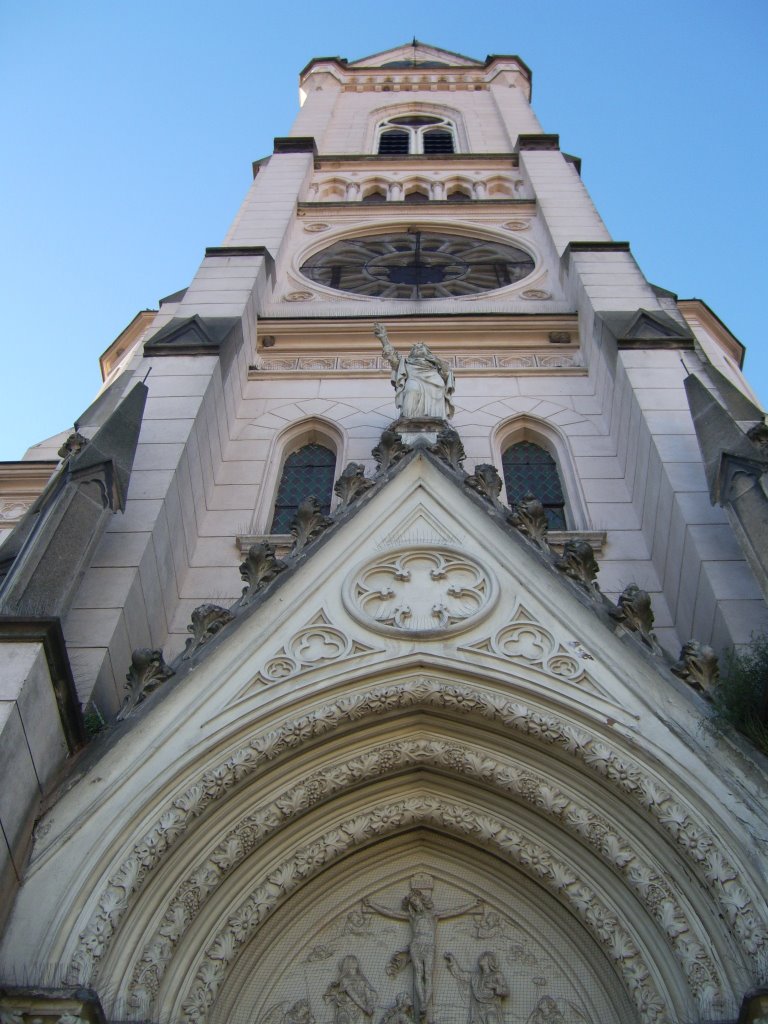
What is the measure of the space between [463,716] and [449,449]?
3.31m

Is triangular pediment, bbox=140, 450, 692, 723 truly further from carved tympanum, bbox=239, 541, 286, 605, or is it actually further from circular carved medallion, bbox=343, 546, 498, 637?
carved tympanum, bbox=239, 541, 286, 605

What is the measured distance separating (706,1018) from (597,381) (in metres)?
8.86

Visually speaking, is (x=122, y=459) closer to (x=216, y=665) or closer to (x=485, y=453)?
(x=216, y=665)

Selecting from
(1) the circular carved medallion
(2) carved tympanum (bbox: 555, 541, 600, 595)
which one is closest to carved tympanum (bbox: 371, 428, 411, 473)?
(1) the circular carved medallion

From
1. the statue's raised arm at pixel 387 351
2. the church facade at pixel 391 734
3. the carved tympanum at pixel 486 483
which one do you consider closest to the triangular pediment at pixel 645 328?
the church facade at pixel 391 734

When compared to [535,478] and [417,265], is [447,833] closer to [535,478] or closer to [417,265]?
[535,478]

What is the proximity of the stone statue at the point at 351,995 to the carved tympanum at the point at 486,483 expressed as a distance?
4.02 meters

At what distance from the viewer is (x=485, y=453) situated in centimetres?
1273

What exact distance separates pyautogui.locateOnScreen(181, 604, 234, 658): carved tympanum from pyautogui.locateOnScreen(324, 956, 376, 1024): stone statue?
2.45 m

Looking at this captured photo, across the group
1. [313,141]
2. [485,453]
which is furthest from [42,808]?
[313,141]

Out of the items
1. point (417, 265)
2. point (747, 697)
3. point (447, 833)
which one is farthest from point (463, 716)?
point (417, 265)

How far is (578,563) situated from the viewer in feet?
29.0

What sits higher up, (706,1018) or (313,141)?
(313,141)

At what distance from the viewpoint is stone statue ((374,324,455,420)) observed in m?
11.6
